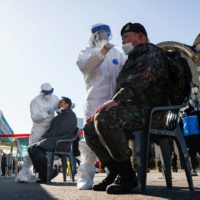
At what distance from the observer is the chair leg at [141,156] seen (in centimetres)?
201

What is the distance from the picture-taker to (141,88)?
83.0 inches

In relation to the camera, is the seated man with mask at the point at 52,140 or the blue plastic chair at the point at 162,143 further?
the seated man with mask at the point at 52,140

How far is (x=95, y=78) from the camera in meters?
3.16

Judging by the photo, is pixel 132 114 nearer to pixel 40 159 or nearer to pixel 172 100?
pixel 172 100

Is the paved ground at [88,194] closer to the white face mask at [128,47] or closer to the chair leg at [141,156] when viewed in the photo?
the chair leg at [141,156]

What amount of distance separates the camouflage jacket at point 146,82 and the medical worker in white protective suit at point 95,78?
2.37 feet

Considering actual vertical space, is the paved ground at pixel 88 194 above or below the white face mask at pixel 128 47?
below

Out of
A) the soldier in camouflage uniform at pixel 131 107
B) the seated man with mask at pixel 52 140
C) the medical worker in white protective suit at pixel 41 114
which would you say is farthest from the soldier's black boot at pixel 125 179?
the medical worker in white protective suit at pixel 41 114

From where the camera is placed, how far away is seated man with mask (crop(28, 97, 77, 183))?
179 inches

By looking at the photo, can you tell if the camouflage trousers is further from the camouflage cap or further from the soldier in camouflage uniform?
the camouflage cap

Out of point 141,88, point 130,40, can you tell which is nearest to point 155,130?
point 141,88

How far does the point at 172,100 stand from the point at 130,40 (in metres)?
0.72

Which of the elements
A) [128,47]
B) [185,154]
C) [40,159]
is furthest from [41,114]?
[185,154]

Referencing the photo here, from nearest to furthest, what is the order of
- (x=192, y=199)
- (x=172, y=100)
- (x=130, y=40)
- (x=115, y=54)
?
(x=192, y=199) → (x=172, y=100) → (x=130, y=40) → (x=115, y=54)
